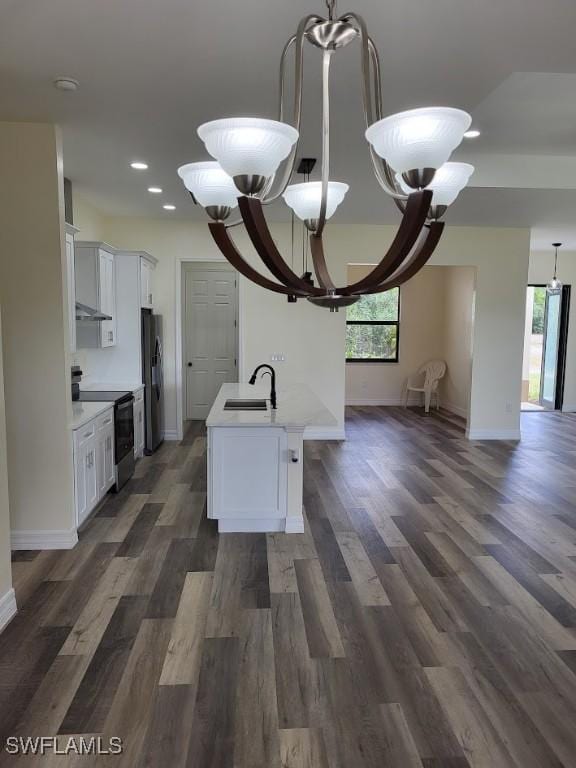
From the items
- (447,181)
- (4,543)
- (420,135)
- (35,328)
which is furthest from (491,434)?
(420,135)

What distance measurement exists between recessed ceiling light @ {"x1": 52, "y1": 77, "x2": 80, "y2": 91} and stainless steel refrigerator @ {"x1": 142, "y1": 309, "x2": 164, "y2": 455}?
3.37 metres

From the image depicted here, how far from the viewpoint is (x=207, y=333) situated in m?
8.25

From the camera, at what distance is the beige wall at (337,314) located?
6770 millimetres

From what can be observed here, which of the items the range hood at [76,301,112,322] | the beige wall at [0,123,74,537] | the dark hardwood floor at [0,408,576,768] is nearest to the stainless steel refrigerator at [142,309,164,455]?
the range hood at [76,301,112,322]

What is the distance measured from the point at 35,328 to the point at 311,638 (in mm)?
2560

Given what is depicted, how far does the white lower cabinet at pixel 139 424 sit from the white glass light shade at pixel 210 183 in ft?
13.9

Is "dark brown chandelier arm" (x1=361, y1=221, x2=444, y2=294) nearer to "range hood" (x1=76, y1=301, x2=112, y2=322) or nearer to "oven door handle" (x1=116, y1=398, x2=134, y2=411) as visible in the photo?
"oven door handle" (x1=116, y1=398, x2=134, y2=411)

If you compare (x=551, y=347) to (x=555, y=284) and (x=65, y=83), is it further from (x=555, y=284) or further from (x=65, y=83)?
(x=65, y=83)

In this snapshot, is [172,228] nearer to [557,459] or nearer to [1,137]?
[1,137]

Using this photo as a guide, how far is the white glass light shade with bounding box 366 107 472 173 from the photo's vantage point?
1344 millimetres

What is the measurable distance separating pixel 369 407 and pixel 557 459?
4037 mm

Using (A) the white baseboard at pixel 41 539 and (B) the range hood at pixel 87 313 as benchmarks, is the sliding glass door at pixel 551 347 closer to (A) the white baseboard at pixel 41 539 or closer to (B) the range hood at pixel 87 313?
(B) the range hood at pixel 87 313

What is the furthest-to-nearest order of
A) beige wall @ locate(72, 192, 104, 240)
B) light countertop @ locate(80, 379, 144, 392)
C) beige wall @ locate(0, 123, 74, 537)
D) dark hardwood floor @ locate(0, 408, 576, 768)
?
1. light countertop @ locate(80, 379, 144, 392)
2. beige wall @ locate(72, 192, 104, 240)
3. beige wall @ locate(0, 123, 74, 537)
4. dark hardwood floor @ locate(0, 408, 576, 768)

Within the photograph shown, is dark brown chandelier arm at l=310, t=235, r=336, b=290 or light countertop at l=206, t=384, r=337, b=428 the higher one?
dark brown chandelier arm at l=310, t=235, r=336, b=290
